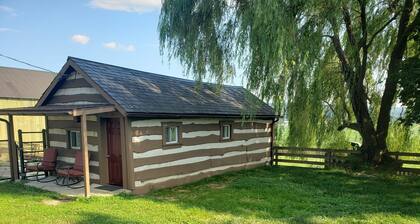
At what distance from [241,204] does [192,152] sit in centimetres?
327

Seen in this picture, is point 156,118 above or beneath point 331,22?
beneath

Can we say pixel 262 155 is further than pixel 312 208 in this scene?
Yes

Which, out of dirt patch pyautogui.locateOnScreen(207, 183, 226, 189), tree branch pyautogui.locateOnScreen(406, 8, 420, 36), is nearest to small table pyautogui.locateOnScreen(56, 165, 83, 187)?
dirt patch pyautogui.locateOnScreen(207, 183, 226, 189)

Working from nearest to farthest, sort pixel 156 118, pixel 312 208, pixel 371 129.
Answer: pixel 312 208 < pixel 156 118 < pixel 371 129

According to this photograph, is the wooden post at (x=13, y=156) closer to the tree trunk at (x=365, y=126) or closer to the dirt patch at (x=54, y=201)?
the dirt patch at (x=54, y=201)

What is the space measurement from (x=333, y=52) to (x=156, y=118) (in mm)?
6324

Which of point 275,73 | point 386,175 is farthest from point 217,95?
point 386,175

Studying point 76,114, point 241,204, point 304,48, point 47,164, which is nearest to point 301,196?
point 241,204

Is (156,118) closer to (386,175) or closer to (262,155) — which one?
(262,155)

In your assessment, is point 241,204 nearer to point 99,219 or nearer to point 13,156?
point 99,219

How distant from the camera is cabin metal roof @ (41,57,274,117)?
8.39m

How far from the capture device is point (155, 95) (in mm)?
9727

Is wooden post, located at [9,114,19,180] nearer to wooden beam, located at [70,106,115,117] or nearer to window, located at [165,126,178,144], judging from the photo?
wooden beam, located at [70,106,115,117]

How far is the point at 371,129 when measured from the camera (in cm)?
1127
